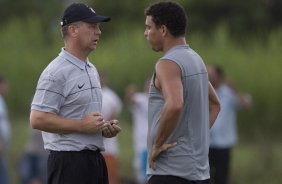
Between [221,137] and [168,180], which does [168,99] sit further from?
[221,137]

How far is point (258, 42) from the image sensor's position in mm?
22984

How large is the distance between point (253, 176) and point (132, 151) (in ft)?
8.49

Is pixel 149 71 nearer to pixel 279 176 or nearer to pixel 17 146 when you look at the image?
pixel 17 146

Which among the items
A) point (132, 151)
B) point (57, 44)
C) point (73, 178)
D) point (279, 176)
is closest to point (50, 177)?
point (73, 178)

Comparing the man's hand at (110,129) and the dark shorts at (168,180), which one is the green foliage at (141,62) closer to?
the man's hand at (110,129)

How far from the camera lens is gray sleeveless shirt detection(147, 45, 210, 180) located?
7312 mm

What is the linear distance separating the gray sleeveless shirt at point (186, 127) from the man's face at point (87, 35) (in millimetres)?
582

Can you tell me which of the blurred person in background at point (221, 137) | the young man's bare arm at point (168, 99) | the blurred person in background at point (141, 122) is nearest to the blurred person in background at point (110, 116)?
the blurred person in background at point (141, 122)

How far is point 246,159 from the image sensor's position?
1744cm

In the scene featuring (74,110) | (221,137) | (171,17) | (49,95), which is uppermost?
(171,17)

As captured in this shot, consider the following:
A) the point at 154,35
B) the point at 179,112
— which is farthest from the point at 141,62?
the point at 179,112

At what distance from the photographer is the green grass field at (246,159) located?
16969 mm

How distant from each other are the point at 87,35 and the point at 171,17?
648 millimetres

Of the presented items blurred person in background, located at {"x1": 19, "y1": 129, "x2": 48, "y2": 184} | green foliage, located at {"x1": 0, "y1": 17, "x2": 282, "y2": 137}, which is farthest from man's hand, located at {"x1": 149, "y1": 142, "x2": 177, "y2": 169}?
green foliage, located at {"x1": 0, "y1": 17, "x2": 282, "y2": 137}
